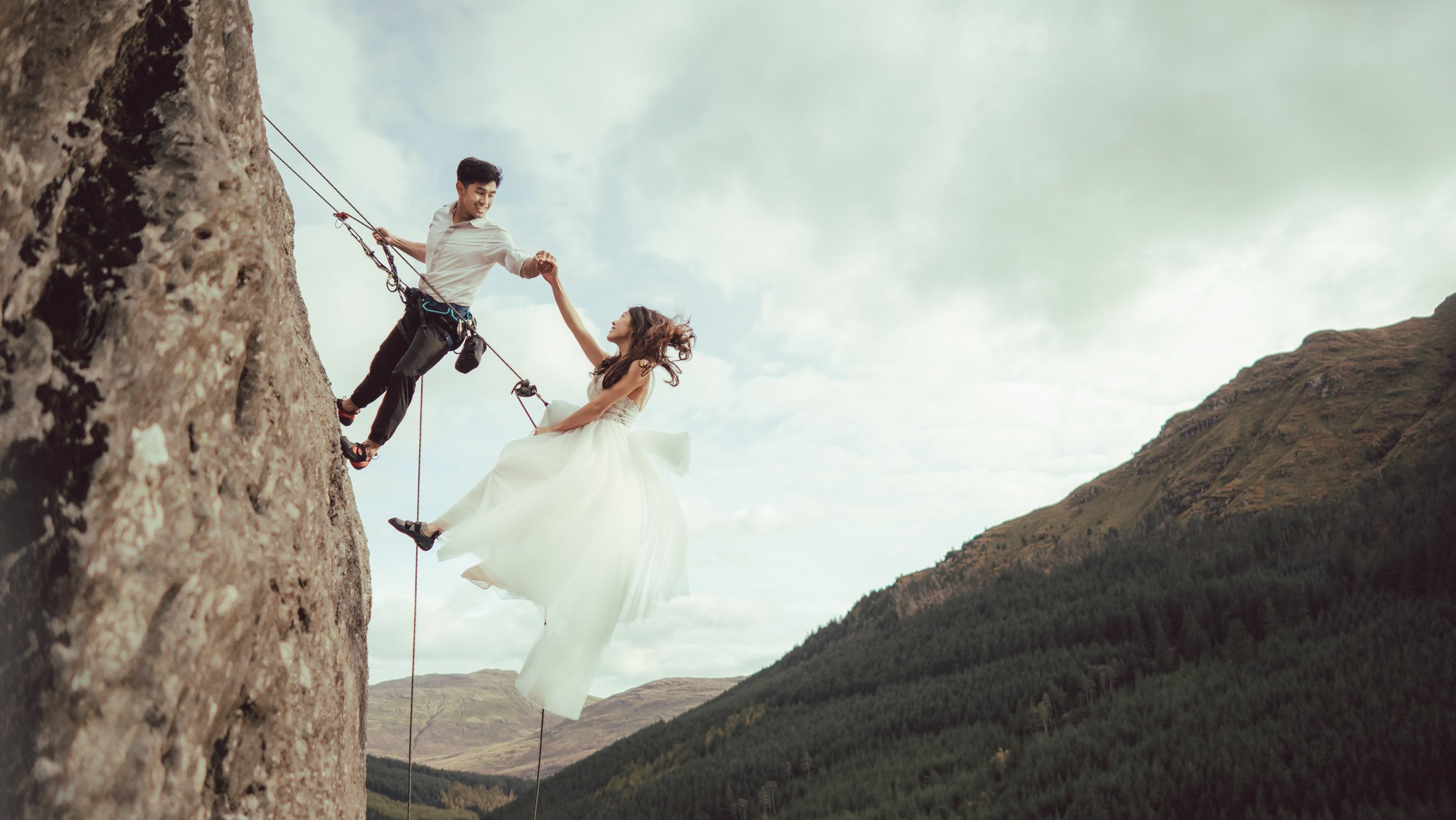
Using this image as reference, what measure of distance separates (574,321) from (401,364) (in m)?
1.40

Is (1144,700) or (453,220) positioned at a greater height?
(453,220)

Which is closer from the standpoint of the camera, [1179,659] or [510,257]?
[510,257]

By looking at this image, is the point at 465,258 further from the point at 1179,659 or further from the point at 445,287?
the point at 1179,659

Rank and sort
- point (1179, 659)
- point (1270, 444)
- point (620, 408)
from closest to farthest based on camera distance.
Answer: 1. point (620, 408)
2. point (1179, 659)
3. point (1270, 444)

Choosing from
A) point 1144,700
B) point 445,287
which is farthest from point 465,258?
point 1144,700

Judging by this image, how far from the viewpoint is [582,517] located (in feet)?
19.9

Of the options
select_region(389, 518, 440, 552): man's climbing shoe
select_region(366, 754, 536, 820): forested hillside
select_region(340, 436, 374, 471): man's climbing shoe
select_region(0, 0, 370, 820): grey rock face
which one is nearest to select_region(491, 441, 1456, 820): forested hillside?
select_region(366, 754, 536, 820): forested hillside

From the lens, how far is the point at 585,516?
608 cm

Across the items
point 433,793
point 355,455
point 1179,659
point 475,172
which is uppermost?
point 475,172

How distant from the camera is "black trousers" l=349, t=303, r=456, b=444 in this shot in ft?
20.0

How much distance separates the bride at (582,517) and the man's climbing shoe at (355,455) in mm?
568

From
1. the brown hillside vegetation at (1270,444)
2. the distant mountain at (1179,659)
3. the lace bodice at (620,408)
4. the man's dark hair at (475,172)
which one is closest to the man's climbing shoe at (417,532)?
the lace bodice at (620,408)

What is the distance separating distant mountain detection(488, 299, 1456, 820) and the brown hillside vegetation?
496mm

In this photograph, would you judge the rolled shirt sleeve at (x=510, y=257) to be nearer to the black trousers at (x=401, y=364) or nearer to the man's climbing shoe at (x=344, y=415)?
the black trousers at (x=401, y=364)
